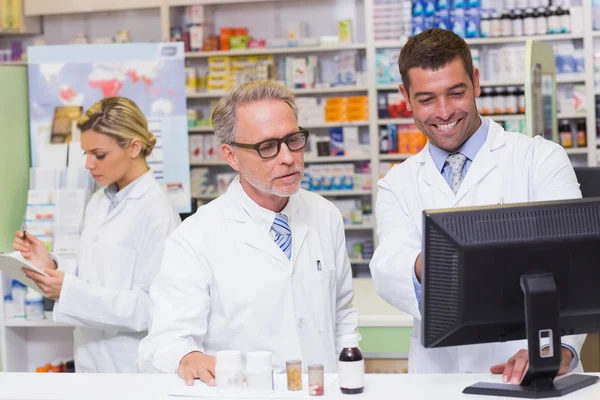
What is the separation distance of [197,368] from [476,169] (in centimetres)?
92

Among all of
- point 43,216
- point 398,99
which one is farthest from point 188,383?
point 398,99

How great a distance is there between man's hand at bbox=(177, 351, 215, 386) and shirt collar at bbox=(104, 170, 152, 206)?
1.21 metres

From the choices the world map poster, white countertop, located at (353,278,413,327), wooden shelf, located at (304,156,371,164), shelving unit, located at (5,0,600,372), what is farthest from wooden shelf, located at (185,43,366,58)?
white countertop, located at (353,278,413,327)

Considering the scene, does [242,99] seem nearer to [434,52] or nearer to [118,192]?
[434,52]

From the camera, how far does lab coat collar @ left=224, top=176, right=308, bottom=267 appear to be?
7.76 feet

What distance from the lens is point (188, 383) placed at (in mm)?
2068

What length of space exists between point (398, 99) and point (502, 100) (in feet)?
2.68

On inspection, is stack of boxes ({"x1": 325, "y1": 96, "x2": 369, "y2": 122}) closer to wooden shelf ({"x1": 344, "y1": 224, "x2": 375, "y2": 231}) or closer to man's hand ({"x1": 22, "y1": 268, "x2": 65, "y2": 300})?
wooden shelf ({"x1": 344, "y1": 224, "x2": 375, "y2": 231})

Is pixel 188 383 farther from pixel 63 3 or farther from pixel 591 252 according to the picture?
pixel 63 3

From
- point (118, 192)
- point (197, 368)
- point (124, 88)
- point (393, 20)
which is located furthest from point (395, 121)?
point (197, 368)

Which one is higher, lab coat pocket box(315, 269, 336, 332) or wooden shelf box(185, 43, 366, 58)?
wooden shelf box(185, 43, 366, 58)

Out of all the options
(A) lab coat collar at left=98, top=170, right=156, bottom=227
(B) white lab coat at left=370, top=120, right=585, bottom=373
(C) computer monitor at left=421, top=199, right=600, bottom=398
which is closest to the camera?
(C) computer monitor at left=421, top=199, right=600, bottom=398

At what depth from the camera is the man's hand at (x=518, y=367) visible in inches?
77.0

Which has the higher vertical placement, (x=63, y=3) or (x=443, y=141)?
(x=63, y=3)
